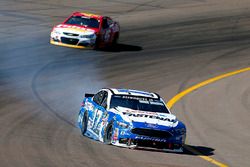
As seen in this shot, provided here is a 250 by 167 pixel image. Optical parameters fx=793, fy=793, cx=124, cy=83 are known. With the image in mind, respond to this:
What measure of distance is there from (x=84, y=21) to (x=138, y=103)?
16.2m

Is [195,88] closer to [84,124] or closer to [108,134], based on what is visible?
[84,124]

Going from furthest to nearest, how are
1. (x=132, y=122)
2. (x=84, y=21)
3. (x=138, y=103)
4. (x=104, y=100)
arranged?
(x=84, y=21)
(x=104, y=100)
(x=138, y=103)
(x=132, y=122)

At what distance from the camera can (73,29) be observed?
106 feet

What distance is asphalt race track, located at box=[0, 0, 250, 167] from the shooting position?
16.0 m

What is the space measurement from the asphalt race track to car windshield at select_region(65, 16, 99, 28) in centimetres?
131

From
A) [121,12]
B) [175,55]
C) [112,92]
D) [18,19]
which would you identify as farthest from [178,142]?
[121,12]

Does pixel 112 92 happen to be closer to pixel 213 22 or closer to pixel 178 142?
pixel 178 142

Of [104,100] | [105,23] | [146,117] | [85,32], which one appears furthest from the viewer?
[105,23]

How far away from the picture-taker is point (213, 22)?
3934cm

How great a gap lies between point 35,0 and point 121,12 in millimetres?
5080

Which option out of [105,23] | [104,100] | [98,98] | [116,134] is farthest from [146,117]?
[105,23]

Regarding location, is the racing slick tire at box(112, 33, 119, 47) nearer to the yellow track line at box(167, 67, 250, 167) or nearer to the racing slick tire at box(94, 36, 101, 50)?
the racing slick tire at box(94, 36, 101, 50)

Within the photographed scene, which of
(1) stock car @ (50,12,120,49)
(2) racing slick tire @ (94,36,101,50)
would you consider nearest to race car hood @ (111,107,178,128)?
(1) stock car @ (50,12,120,49)

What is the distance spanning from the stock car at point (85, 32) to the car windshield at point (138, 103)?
14.3 m
